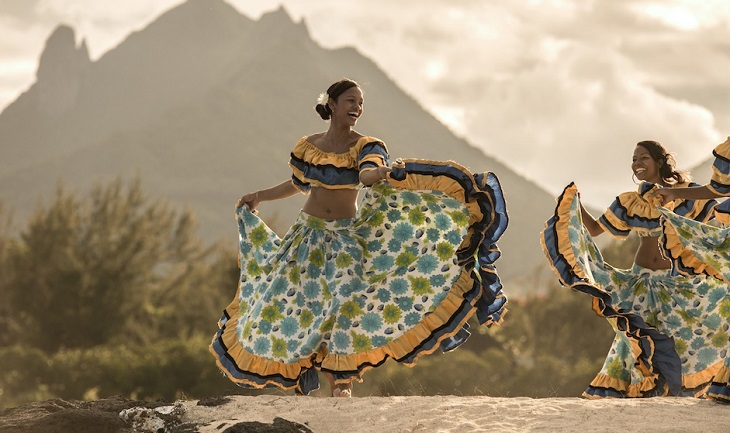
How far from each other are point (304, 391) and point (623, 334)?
96.1 inches

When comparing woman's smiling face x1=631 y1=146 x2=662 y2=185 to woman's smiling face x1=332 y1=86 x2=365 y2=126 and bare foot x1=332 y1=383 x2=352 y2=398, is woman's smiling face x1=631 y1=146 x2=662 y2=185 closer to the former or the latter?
woman's smiling face x1=332 y1=86 x2=365 y2=126

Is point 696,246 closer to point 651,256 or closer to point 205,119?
point 651,256

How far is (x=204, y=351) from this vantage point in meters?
20.0

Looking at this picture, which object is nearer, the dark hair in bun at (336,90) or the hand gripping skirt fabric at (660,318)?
the dark hair in bun at (336,90)

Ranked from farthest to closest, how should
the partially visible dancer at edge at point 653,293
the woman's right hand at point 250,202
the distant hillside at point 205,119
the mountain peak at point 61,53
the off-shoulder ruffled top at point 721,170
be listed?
the mountain peak at point 61,53
the distant hillside at point 205,119
the woman's right hand at point 250,202
the partially visible dancer at edge at point 653,293
the off-shoulder ruffled top at point 721,170

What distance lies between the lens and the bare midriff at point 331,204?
305 inches

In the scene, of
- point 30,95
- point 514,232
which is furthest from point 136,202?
point 30,95

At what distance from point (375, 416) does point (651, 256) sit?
300cm

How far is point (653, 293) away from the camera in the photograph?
817 cm

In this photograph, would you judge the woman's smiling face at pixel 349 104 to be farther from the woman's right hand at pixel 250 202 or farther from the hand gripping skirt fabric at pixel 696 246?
the hand gripping skirt fabric at pixel 696 246

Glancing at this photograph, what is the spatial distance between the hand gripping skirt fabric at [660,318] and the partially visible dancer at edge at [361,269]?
2.56 ft

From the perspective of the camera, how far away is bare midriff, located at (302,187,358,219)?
774 cm

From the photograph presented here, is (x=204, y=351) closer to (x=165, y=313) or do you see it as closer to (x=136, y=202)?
(x=165, y=313)

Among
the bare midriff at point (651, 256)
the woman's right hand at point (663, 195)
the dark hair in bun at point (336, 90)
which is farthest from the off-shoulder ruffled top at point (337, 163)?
the bare midriff at point (651, 256)
